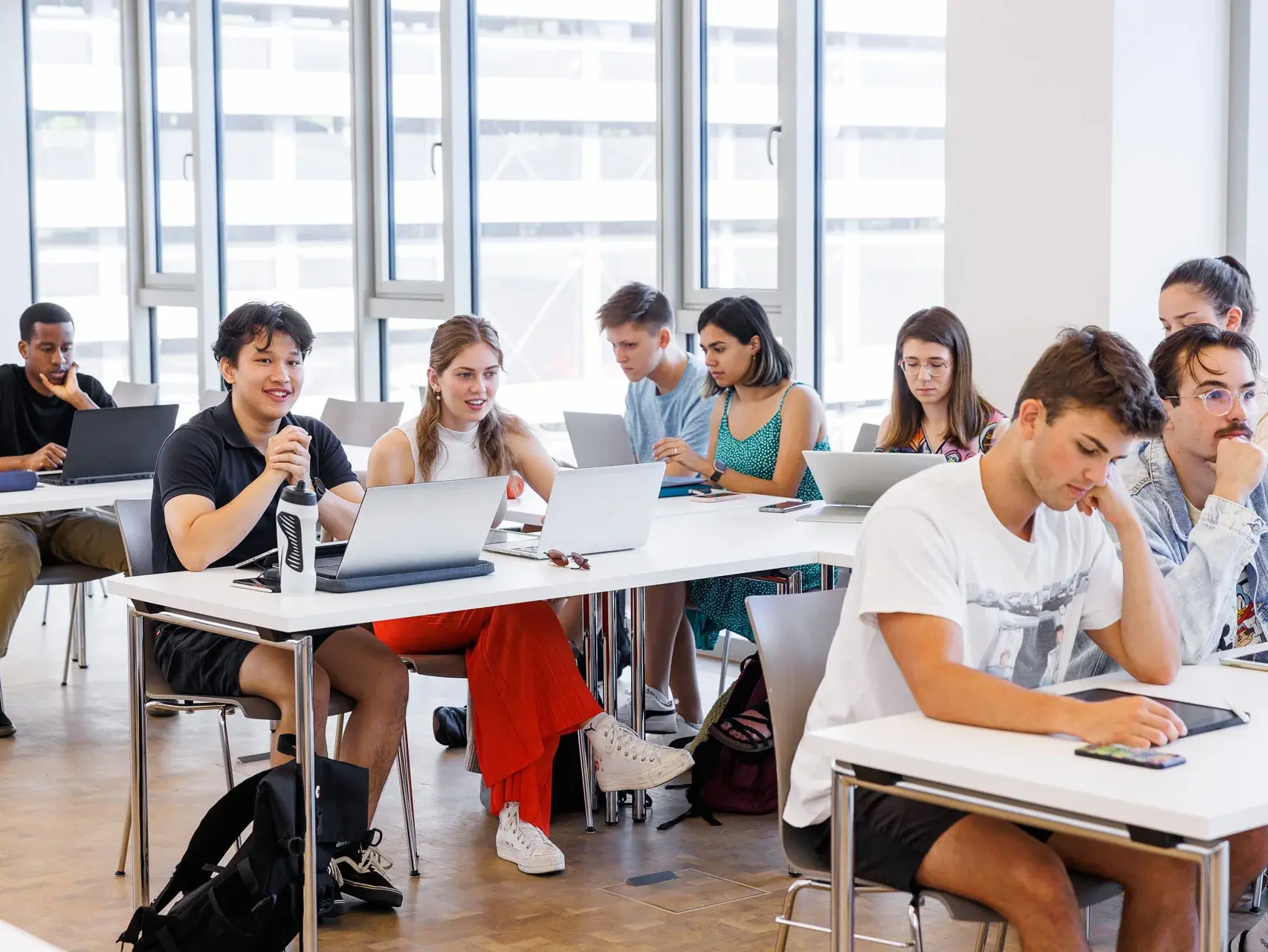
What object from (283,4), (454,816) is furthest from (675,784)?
(283,4)

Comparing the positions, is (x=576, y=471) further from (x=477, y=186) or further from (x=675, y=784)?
(x=477, y=186)

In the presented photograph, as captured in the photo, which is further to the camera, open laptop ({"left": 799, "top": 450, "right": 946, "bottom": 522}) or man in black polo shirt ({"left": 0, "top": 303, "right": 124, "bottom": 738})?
man in black polo shirt ({"left": 0, "top": 303, "right": 124, "bottom": 738})

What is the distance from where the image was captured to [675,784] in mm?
4215

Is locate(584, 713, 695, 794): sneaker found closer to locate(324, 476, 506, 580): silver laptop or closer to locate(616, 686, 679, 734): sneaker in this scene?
locate(324, 476, 506, 580): silver laptop

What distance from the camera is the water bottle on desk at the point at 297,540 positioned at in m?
2.96

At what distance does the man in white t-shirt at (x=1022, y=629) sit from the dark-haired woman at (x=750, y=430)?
6.90 feet

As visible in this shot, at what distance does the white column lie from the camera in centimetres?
437

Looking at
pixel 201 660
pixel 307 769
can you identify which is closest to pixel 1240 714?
pixel 307 769

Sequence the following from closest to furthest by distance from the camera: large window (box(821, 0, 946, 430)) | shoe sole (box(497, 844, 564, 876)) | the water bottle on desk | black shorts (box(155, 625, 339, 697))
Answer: the water bottle on desk → black shorts (box(155, 625, 339, 697)) → shoe sole (box(497, 844, 564, 876)) → large window (box(821, 0, 946, 430))

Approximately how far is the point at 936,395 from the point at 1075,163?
32.4 inches

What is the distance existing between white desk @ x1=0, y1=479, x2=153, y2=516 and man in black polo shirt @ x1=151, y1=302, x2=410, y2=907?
1.05 meters

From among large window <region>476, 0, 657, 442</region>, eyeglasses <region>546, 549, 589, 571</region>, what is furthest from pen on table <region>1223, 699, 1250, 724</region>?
large window <region>476, 0, 657, 442</region>

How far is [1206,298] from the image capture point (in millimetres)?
3867

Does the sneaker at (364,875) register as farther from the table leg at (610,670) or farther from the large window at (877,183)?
the large window at (877,183)
